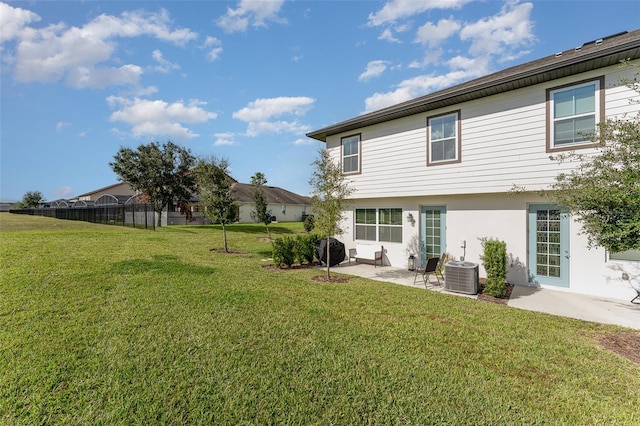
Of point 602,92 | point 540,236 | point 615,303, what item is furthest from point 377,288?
point 602,92

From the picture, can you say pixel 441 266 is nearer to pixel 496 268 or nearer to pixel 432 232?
pixel 432 232

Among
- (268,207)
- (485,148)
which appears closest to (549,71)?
(485,148)

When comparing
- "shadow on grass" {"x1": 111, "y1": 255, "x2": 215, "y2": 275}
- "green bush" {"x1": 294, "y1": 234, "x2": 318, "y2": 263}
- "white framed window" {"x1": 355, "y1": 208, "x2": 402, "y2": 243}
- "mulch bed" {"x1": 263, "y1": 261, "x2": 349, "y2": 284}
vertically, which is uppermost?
"white framed window" {"x1": 355, "y1": 208, "x2": 402, "y2": 243}

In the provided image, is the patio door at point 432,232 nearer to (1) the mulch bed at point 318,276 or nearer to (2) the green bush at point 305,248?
(1) the mulch bed at point 318,276

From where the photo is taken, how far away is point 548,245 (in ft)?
24.4

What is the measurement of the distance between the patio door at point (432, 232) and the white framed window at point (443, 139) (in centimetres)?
179

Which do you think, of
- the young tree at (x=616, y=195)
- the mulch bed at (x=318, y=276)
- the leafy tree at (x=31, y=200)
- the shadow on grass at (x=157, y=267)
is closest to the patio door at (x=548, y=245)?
the young tree at (x=616, y=195)

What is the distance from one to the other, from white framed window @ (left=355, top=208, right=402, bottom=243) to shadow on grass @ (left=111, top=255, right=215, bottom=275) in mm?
6079

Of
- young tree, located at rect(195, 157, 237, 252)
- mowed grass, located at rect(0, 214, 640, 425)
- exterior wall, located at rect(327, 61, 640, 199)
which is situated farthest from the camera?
young tree, located at rect(195, 157, 237, 252)

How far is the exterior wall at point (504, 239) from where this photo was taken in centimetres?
667

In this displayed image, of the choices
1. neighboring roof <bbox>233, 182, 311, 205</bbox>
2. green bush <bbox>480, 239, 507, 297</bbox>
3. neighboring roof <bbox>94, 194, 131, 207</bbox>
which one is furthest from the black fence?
green bush <bbox>480, 239, 507, 297</bbox>

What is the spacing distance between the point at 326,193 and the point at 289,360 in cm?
545

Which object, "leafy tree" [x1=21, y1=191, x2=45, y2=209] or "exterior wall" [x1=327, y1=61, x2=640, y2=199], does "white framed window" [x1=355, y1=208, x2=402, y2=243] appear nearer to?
"exterior wall" [x1=327, y1=61, x2=640, y2=199]

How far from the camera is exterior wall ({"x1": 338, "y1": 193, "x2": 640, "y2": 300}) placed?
263 inches
